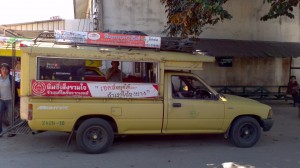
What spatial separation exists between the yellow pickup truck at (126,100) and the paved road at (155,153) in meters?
0.37

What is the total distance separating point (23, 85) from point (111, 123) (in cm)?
182

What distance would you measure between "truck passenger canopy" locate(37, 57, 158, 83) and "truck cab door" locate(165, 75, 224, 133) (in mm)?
515

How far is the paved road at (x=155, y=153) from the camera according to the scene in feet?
20.3

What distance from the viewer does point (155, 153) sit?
6910 millimetres

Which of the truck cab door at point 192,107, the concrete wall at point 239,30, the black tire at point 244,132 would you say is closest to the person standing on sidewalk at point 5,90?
the truck cab door at point 192,107

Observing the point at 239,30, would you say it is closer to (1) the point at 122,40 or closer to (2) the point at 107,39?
(1) the point at 122,40

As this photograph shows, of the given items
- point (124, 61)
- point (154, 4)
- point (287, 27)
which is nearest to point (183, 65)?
point (124, 61)

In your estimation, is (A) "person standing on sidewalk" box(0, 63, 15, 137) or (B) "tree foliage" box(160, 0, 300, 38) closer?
(A) "person standing on sidewalk" box(0, 63, 15, 137)

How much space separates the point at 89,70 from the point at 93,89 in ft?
1.34

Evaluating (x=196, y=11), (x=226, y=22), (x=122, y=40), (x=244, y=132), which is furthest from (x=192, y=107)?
(x=226, y=22)

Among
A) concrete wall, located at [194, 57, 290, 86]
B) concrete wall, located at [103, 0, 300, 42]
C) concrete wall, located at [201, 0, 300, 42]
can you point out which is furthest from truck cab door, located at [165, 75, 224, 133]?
concrete wall, located at [201, 0, 300, 42]

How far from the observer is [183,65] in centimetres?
712

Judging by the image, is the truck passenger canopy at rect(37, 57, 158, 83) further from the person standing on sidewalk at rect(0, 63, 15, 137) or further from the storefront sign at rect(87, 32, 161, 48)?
the person standing on sidewalk at rect(0, 63, 15, 137)

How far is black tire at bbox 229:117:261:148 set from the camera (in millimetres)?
7426
